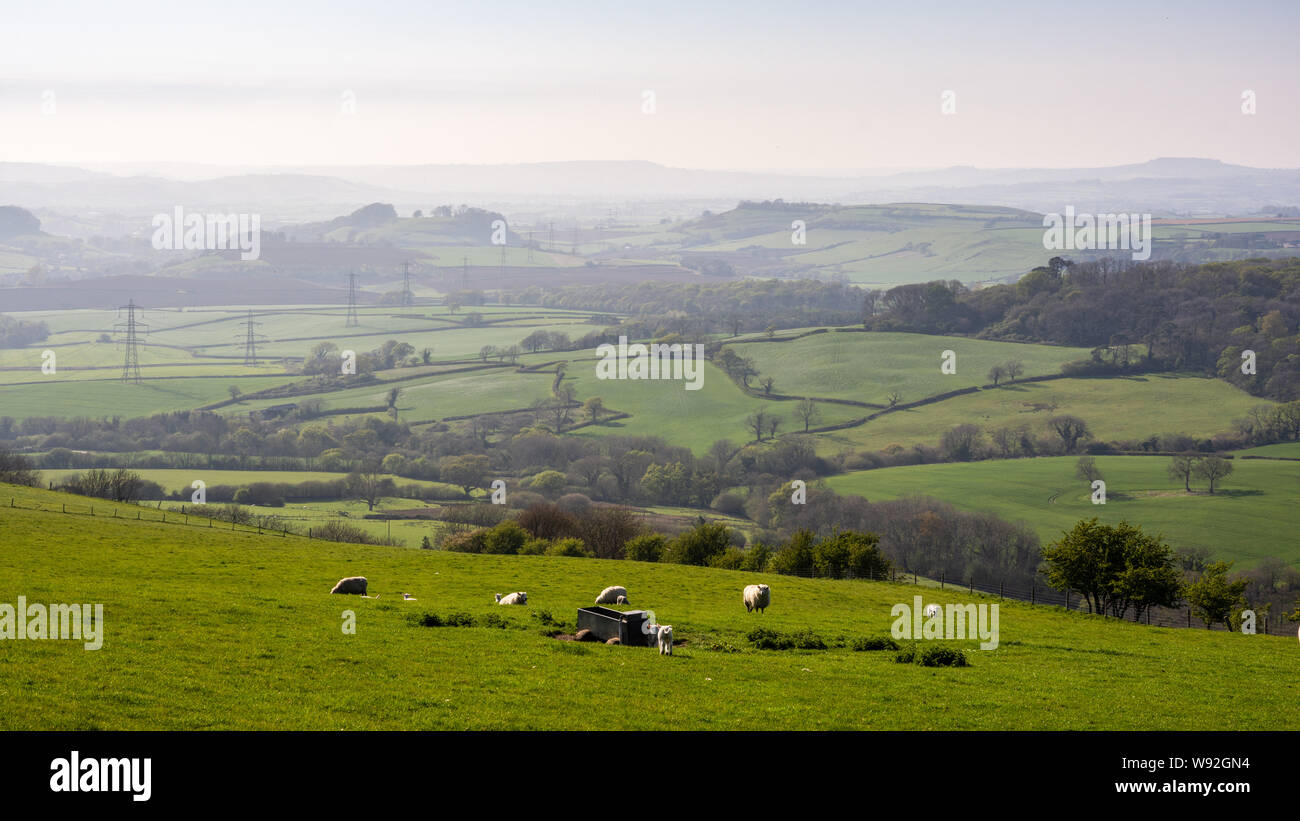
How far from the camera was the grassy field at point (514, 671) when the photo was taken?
16.8 m

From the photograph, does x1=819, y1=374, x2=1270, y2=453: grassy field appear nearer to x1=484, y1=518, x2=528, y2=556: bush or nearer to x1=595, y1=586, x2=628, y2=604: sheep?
x1=484, y1=518, x2=528, y2=556: bush

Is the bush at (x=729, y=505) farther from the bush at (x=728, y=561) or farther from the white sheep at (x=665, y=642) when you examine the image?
the white sheep at (x=665, y=642)

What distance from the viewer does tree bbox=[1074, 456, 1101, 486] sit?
142 metres

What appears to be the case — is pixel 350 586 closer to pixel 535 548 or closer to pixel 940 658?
pixel 940 658

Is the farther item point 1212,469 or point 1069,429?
point 1069,429

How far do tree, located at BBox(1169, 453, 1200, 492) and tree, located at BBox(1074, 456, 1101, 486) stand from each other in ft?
33.1

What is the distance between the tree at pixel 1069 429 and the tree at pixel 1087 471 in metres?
11.2

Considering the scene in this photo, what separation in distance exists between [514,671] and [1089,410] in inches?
6899

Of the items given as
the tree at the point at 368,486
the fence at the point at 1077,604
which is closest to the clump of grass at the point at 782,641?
the fence at the point at 1077,604

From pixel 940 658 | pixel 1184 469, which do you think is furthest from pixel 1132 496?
pixel 940 658

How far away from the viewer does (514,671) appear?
2072 cm

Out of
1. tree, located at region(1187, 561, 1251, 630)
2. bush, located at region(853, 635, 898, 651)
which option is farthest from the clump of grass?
tree, located at region(1187, 561, 1251, 630)
